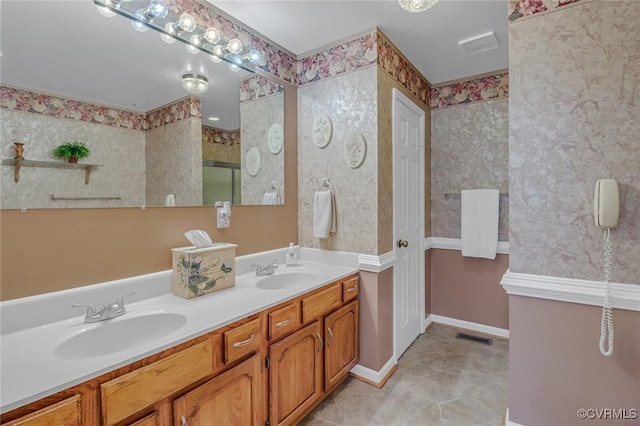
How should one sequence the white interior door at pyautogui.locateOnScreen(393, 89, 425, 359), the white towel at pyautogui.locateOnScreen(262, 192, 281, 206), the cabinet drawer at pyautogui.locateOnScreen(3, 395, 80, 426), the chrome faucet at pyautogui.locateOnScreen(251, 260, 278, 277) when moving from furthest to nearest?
the white interior door at pyautogui.locateOnScreen(393, 89, 425, 359)
the white towel at pyautogui.locateOnScreen(262, 192, 281, 206)
the chrome faucet at pyautogui.locateOnScreen(251, 260, 278, 277)
the cabinet drawer at pyautogui.locateOnScreen(3, 395, 80, 426)

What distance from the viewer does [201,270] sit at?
5.12 ft

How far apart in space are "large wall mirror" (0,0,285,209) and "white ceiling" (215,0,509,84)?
0.37m

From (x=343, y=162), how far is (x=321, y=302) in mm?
1021

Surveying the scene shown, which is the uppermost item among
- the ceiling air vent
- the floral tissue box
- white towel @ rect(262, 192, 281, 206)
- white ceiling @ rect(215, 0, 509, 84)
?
white ceiling @ rect(215, 0, 509, 84)

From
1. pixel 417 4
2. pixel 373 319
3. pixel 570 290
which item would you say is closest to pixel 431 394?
pixel 373 319

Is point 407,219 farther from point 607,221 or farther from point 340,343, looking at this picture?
point 607,221

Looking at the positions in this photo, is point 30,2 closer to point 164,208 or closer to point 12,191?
point 12,191

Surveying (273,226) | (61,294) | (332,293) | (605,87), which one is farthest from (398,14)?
(61,294)

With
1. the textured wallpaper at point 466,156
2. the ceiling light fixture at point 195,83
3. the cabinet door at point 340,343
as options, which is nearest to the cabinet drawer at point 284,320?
the cabinet door at point 340,343

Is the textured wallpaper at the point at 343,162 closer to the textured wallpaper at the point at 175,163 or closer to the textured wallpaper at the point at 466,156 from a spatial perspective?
the textured wallpaper at the point at 175,163

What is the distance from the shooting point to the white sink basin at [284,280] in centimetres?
195

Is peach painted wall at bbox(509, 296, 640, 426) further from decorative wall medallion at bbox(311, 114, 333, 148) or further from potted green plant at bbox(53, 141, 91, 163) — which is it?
potted green plant at bbox(53, 141, 91, 163)

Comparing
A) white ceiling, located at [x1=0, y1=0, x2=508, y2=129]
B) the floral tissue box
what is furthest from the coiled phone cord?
the floral tissue box

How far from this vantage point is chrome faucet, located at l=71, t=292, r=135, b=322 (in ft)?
4.12
